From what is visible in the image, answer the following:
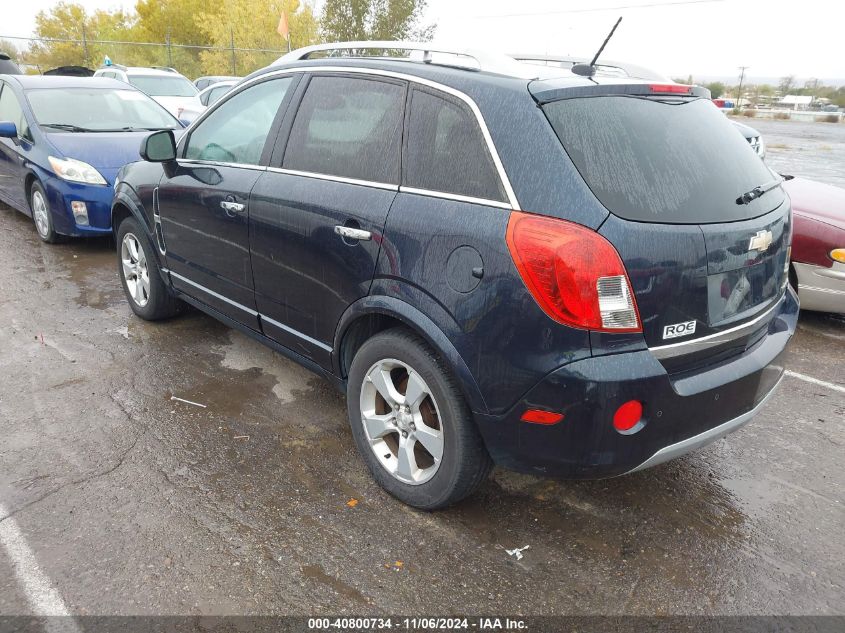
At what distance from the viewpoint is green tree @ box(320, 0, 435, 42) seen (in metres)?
37.1

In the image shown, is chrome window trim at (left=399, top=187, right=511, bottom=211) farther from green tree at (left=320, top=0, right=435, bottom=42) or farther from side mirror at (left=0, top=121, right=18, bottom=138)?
green tree at (left=320, top=0, right=435, bottom=42)

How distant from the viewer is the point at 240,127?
373 cm

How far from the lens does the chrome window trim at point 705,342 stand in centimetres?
230

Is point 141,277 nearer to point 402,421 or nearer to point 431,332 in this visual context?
point 402,421

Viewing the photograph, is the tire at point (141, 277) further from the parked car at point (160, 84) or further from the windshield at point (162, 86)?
the windshield at point (162, 86)

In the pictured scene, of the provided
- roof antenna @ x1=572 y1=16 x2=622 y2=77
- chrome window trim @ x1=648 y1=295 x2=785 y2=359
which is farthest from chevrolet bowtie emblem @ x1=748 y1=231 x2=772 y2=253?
roof antenna @ x1=572 y1=16 x2=622 y2=77

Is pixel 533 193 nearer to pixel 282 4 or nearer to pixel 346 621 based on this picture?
pixel 346 621

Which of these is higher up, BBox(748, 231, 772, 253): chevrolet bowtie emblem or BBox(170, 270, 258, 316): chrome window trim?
BBox(748, 231, 772, 253): chevrolet bowtie emblem

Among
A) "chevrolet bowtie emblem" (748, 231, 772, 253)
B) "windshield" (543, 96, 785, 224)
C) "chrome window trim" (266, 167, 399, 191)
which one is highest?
"windshield" (543, 96, 785, 224)

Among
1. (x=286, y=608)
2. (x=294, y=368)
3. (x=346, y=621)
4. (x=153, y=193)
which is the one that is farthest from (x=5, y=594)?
(x=153, y=193)

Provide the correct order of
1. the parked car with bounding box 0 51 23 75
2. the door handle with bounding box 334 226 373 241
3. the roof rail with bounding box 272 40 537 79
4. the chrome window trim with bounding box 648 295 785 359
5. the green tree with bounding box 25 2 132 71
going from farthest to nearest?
the green tree with bounding box 25 2 132 71 < the parked car with bounding box 0 51 23 75 < the door handle with bounding box 334 226 373 241 < the roof rail with bounding box 272 40 537 79 < the chrome window trim with bounding box 648 295 785 359

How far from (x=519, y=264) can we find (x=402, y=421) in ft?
3.05

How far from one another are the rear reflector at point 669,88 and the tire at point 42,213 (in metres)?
6.06

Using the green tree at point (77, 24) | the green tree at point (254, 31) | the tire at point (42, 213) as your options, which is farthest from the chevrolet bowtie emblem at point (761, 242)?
the green tree at point (77, 24)
